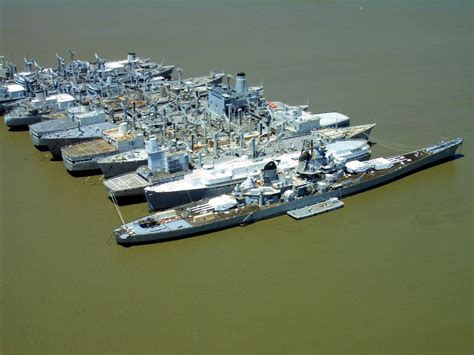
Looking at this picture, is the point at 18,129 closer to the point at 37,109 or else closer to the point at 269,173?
the point at 37,109

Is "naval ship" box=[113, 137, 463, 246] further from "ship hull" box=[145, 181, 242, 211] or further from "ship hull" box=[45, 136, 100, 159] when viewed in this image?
"ship hull" box=[45, 136, 100, 159]

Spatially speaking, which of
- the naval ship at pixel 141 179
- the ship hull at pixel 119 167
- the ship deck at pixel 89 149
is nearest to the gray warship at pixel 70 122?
the ship deck at pixel 89 149

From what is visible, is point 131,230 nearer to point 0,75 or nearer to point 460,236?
point 460,236

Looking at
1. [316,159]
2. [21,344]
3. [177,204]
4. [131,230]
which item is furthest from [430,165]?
[21,344]

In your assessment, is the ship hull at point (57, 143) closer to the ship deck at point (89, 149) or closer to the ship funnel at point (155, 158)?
the ship deck at point (89, 149)

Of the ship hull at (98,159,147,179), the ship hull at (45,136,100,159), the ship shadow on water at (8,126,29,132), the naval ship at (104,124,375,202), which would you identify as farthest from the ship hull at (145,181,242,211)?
the ship shadow on water at (8,126,29,132)

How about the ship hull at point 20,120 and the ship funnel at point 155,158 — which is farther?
the ship hull at point 20,120
